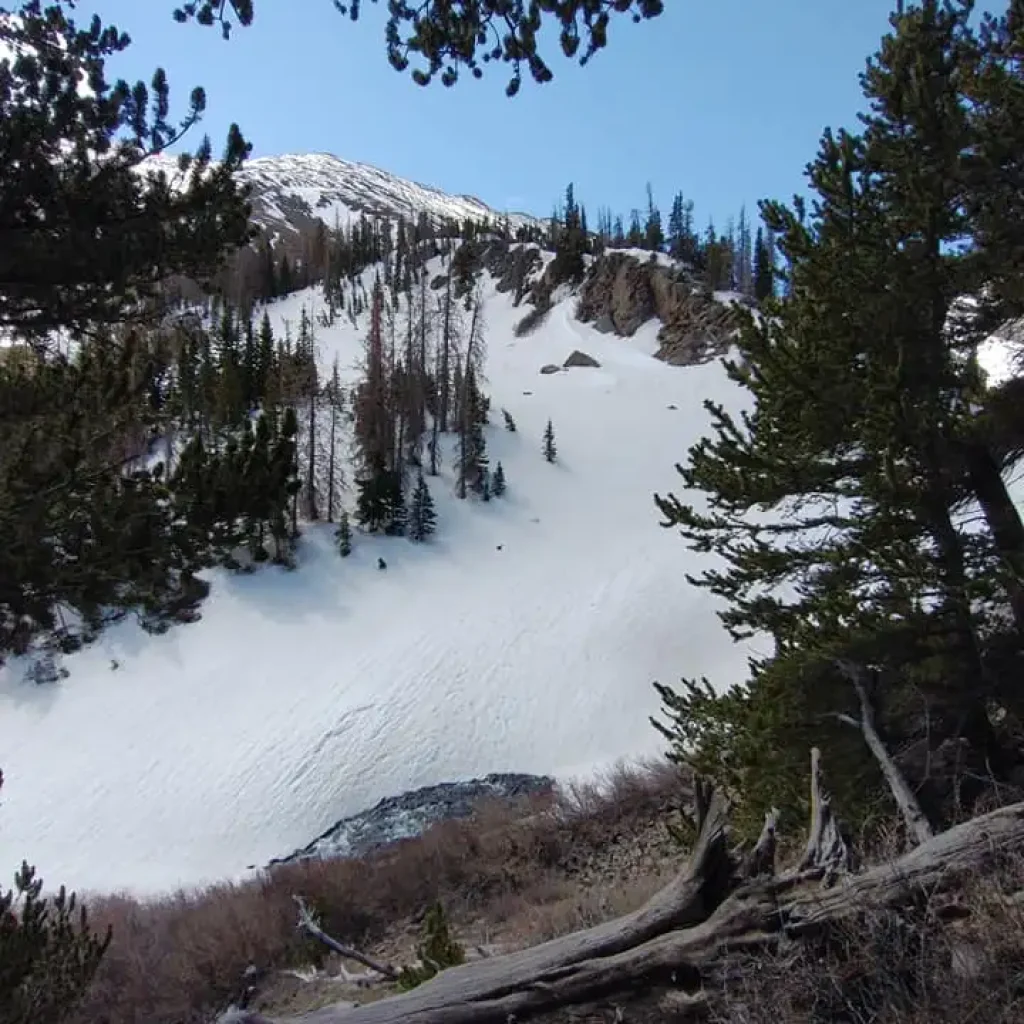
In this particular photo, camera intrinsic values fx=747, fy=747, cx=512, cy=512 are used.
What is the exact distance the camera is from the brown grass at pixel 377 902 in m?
9.26

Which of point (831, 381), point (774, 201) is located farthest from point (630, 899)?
point (774, 201)

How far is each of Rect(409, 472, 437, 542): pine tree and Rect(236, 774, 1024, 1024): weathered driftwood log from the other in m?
30.8

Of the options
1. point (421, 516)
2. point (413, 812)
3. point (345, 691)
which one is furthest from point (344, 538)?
point (413, 812)

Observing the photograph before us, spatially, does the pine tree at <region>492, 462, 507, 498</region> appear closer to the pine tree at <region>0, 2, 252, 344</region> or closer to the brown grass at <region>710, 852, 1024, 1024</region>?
the pine tree at <region>0, 2, 252, 344</region>

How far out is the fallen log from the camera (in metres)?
2.98

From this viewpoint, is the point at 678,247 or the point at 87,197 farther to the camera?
the point at 678,247

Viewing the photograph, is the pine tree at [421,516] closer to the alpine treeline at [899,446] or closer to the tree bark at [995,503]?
the alpine treeline at [899,446]

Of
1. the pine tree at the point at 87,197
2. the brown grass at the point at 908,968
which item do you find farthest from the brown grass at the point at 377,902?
the pine tree at the point at 87,197

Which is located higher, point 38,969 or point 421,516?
point 421,516

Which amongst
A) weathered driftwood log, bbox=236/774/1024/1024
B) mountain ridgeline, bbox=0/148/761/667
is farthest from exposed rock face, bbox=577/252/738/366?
weathered driftwood log, bbox=236/774/1024/1024

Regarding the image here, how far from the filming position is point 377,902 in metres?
11.2

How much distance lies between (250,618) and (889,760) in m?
25.7

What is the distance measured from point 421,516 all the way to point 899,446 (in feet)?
95.2

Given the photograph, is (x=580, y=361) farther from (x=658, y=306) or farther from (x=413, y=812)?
(x=413, y=812)
